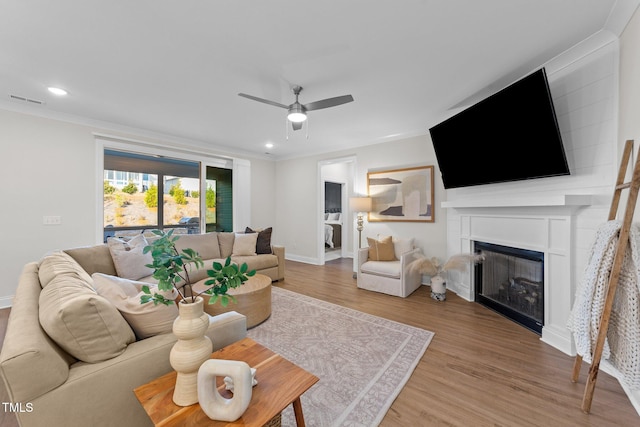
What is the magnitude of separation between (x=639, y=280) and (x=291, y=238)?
5.28 metres

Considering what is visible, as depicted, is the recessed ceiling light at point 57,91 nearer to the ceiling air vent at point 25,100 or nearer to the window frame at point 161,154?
the ceiling air vent at point 25,100

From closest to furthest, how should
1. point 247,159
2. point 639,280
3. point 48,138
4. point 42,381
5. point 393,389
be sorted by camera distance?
point 42,381
point 639,280
point 393,389
point 48,138
point 247,159

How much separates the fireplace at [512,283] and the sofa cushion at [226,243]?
3.73 m

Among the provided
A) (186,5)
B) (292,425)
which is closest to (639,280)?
(292,425)

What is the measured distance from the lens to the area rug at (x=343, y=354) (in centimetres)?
156

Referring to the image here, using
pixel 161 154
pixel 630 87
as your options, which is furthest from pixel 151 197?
pixel 630 87

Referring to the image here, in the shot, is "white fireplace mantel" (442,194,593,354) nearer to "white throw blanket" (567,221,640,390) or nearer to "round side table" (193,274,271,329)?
"white throw blanket" (567,221,640,390)

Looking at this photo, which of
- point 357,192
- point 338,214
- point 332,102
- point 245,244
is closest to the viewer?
point 332,102

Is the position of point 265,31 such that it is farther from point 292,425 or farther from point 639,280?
point 639,280

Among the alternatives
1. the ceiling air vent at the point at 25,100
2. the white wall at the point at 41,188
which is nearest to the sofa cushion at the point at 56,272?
the white wall at the point at 41,188

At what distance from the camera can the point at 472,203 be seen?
118 inches

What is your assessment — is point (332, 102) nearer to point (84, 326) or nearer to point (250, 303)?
point (250, 303)

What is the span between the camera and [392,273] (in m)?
3.53

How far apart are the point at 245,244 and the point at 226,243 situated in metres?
0.35
